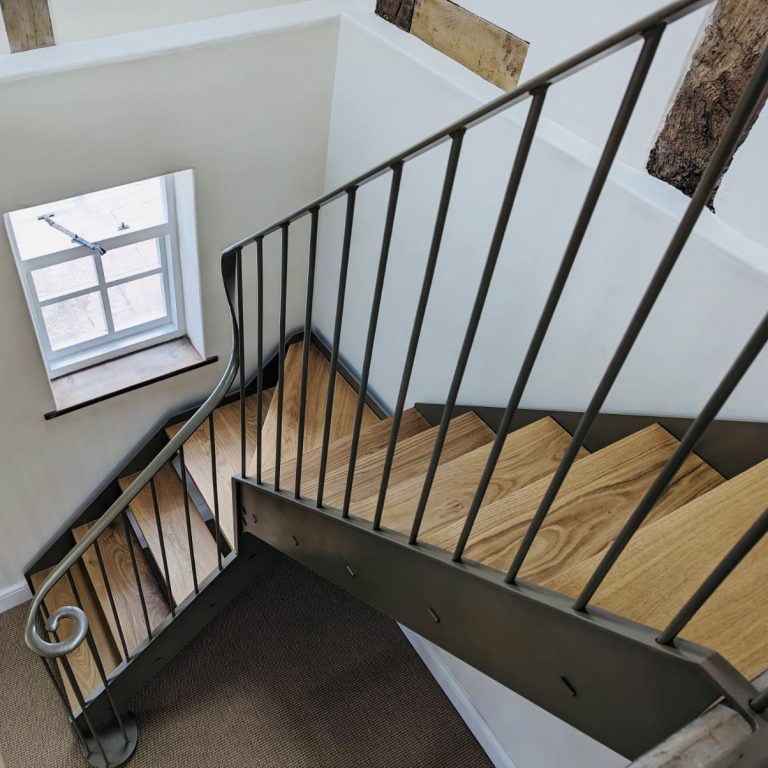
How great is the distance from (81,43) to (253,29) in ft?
1.87

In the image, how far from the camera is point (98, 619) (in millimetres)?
3387

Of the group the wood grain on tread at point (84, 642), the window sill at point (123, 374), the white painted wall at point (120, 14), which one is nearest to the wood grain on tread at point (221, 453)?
the window sill at point (123, 374)

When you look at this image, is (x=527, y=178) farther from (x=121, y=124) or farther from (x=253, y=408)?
(x=253, y=408)

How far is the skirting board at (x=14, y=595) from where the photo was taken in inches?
136

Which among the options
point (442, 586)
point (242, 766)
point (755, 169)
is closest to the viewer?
point (442, 586)

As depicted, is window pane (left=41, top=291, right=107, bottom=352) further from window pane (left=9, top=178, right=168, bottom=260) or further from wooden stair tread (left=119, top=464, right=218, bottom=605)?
wooden stair tread (left=119, top=464, right=218, bottom=605)

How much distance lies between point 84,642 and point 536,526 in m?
2.90

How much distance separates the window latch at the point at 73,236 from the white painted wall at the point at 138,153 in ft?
1.07

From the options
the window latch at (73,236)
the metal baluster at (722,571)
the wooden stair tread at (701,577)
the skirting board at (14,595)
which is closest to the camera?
the metal baluster at (722,571)

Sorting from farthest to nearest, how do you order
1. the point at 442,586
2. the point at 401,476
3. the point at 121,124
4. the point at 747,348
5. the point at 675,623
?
the point at 121,124, the point at 401,476, the point at 442,586, the point at 675,623, the point at 747,348

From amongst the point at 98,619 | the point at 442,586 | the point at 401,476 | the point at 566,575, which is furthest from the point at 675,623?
the point at 98,619

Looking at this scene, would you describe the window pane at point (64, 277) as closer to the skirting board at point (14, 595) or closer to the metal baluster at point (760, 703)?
the skirting board at point (14, 595)

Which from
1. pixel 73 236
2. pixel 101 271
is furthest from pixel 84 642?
pixel 73 236

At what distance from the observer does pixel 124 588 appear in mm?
3391
